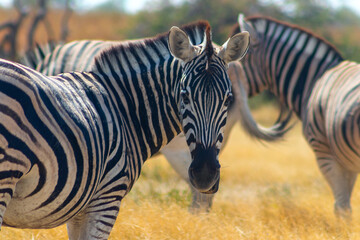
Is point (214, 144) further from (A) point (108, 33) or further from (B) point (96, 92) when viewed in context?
(A) point (108, 33)

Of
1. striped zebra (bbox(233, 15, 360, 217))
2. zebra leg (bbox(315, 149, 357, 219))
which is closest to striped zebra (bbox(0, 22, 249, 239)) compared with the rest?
striped zebra (bbox(233, 15, 360, 217))

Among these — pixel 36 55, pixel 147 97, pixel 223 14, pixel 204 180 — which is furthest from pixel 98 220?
pixel 223 14

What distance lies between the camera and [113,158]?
2777 mm

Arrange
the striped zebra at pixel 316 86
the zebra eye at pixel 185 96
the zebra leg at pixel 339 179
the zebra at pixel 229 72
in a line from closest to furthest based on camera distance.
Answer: the zebra eye at pixel 185 96 < the striped zebra at pixel 316 86 < the zebra at pixel 229 72 < the zebra leg at pixel 339 179

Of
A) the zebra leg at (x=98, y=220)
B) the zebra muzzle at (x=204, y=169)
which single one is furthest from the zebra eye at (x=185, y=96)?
the zebra leg at (x=98, y=220)

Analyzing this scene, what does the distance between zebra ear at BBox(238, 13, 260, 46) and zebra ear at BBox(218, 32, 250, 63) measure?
2.71 meters

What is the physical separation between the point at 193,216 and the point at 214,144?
5.87ft

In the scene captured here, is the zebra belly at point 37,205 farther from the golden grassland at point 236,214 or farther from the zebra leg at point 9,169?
the golden grassland at point 236,214

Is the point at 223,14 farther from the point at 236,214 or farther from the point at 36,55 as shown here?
the point at 236,214

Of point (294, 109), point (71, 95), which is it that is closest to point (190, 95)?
point (71, 95)

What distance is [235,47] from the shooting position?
121 inches

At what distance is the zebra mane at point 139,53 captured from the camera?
3.19 meters

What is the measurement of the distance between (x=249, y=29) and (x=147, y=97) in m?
3.11


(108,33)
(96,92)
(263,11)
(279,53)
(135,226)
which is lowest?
(108,33)
